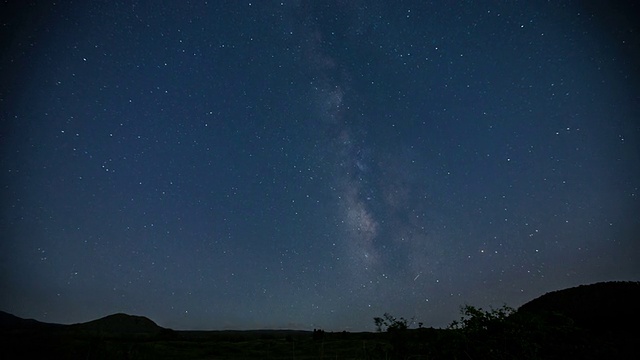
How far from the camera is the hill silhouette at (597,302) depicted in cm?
1741

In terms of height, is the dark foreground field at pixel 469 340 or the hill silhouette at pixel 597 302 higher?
the hill silhouette at pixel 597 302

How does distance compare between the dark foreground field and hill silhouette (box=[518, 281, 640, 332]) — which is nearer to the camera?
the dark foreground field

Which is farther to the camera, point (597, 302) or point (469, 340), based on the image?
point (597, 302)

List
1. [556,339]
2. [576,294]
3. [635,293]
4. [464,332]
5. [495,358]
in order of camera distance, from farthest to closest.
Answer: [576,294]
[635,293]
[556,339]
[464,332]
[495,358]

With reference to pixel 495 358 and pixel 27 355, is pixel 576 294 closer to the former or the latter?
pixel 495 358

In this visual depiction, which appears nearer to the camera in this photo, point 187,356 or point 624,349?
point 624,349

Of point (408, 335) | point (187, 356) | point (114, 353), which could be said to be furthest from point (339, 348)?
point (114, 353)

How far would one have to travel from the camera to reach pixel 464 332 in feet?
29.2

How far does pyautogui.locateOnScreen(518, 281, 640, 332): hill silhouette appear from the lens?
1741cm

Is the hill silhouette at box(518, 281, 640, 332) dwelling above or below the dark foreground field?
above

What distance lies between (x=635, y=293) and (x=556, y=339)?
20.0 m

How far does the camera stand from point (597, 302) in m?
24.0

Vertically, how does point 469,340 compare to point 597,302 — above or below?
below

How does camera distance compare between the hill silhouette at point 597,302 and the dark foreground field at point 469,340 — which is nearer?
the dark foreground field at point 469,340
